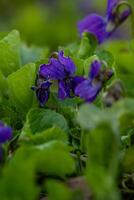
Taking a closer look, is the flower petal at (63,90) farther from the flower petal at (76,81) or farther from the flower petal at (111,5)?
the flower petal at (111,5)

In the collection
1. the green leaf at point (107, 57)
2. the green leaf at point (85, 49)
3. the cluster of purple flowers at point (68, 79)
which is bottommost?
the cluster of purple flowers at point (68, 79)

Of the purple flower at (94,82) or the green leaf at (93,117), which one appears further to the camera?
the purple flower at (94,82)

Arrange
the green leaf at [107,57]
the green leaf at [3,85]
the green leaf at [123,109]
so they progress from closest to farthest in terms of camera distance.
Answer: the green leaf at [123,109]
the green leaf at [3,85]
the green leaf at [107,57]

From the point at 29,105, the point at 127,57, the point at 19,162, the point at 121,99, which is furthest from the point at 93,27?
the point at 19,162

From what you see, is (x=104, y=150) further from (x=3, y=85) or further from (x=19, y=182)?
(x=3, y=85)

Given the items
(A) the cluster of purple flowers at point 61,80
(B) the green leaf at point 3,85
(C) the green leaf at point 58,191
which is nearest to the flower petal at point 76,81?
(A) the cluster of purple flowers at point 61,80

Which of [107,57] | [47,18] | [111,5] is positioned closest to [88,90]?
[107,57]

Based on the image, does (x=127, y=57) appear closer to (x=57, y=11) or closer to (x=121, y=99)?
(x=121, y=99)
